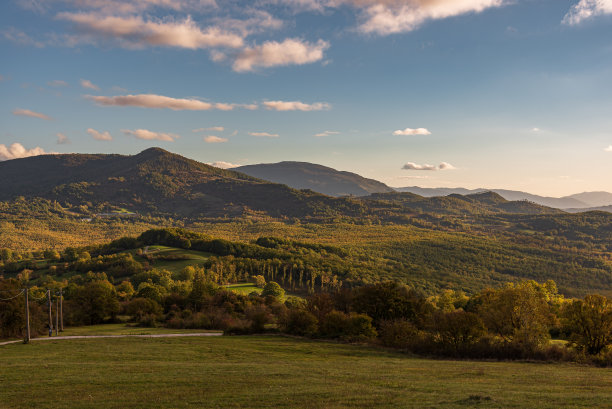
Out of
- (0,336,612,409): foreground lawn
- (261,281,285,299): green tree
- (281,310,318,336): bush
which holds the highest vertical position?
(0,336,612,409): foreground lawn

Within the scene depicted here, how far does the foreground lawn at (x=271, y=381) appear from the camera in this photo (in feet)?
68.4

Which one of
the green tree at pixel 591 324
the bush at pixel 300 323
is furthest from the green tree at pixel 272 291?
the green tree at pixel 591 324

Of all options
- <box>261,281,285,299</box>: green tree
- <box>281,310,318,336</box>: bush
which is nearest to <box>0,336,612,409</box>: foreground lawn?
<box>281,310,318,336</box>: bush

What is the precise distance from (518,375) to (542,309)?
29405 millimetres

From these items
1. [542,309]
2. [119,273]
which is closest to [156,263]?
[119,273]

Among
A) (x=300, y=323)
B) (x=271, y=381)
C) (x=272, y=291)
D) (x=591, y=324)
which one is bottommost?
(x=272, y=291)

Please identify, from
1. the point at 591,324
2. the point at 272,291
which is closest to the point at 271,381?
the point at 591,324

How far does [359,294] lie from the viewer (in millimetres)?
67562

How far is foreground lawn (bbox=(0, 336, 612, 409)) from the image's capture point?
2086cm

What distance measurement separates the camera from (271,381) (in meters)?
26.0

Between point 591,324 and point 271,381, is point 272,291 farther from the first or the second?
point 271,381

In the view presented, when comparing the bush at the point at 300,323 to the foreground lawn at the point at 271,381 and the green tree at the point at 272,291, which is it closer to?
the foreground lawn at the point at 271,381

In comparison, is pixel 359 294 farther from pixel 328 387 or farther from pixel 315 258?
pixel 315 258

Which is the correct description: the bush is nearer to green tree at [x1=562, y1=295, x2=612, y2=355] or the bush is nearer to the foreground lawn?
the foreground lawn
